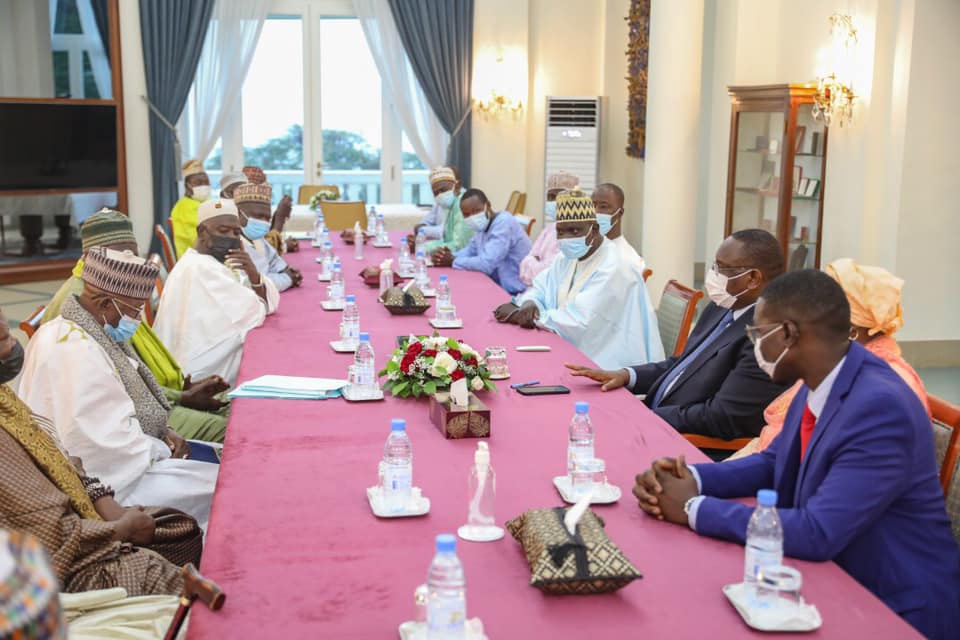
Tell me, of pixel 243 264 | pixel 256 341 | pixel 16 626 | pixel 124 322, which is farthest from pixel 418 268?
pixel 16 626

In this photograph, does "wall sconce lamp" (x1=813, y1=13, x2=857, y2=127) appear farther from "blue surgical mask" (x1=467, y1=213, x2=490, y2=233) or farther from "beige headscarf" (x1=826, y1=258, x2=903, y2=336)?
"beige headscarf" (x1=826, y1=258, x2=903, y2=336)

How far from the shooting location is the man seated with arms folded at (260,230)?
6254 millimetres

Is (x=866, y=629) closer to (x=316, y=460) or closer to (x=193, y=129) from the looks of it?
(x=316, y=460)

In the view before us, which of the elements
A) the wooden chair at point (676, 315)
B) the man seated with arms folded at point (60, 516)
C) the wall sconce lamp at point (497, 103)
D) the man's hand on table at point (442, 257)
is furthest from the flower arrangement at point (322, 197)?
the man seated with arms folded at point (60, 516)

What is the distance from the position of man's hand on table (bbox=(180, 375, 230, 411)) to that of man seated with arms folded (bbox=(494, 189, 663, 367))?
1421 millimetres

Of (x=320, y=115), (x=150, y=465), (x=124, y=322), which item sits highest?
(x=320, y=115)

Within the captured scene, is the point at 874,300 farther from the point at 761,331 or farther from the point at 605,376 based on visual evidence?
the point at 605,376

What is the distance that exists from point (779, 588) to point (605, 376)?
1.89 metres

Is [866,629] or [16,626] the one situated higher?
[16,626]

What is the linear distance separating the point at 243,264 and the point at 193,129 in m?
7.34

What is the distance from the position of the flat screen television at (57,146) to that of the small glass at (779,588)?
10.8 m

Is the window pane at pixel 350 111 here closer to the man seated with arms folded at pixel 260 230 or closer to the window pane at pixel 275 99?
the window pane at pixel 275 99

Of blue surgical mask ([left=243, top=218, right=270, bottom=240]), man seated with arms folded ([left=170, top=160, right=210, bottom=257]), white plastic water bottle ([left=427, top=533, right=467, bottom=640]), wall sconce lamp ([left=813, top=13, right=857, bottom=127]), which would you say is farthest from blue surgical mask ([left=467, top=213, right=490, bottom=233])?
white plastic water bottle ([left=427, top=533, right=467, bottom=640])

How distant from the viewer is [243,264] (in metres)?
5.27
